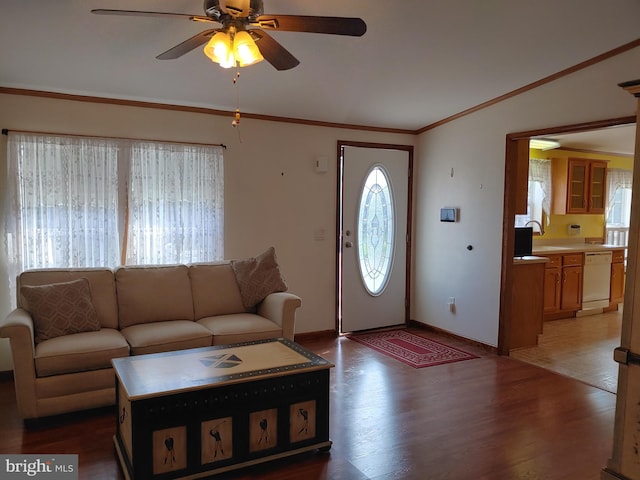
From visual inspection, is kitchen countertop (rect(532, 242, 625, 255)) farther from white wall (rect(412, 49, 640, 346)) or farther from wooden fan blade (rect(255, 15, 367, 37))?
wooden fan blade (rect(255, 15, 367, 37))

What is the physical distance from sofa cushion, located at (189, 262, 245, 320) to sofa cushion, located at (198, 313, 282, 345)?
0.13 metres

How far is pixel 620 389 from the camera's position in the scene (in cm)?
222

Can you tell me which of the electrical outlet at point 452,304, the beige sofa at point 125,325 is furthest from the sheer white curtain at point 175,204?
the electrical outlet at point 452,304

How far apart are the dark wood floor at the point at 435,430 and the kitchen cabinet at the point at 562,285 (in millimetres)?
2046

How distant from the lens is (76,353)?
9.84 feet

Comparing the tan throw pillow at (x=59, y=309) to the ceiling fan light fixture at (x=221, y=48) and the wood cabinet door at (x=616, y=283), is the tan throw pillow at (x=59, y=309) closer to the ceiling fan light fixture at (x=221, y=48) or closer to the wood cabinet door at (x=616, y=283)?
the ceiling fan light fixture at (x=221, y=48)

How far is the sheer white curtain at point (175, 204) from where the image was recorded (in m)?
4.11

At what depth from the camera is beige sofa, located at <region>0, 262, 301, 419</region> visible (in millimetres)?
2939

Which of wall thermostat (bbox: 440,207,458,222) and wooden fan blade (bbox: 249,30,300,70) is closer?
wooden fan blade (bbox: 249,30,300,70)

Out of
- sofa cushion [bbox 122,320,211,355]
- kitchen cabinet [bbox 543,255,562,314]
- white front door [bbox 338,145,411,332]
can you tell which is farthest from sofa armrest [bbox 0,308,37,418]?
kitchen cabinet [bbox 543,255,562,314]

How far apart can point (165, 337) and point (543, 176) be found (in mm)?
5332

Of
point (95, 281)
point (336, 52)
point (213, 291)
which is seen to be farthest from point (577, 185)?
point (95, 281)

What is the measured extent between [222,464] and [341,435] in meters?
0.80

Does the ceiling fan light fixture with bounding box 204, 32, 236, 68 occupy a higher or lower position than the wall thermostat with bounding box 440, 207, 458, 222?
higher
